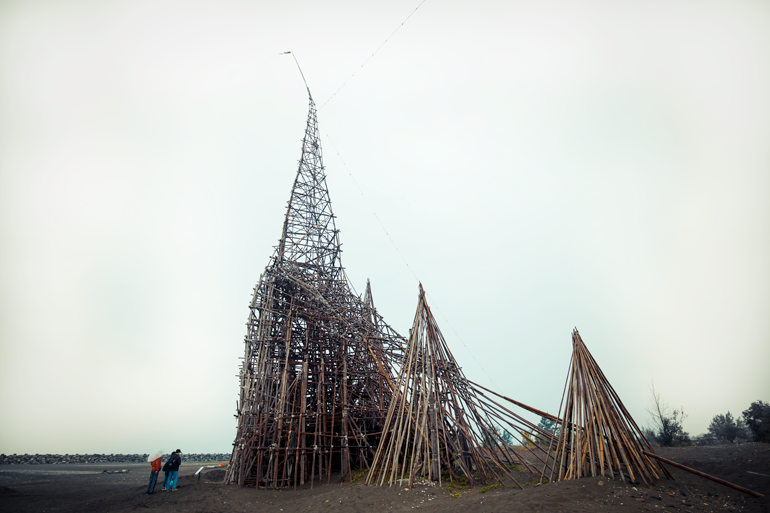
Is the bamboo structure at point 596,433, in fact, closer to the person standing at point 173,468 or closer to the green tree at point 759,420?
the person standing at point 173,468

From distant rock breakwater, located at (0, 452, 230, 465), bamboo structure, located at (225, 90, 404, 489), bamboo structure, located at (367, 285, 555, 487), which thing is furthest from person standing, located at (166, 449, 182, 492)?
distant rock breakwater, located at (0, 452, 230, 465)

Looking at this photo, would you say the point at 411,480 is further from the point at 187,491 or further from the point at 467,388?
the point at 187,491

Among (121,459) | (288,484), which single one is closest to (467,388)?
(288,484)

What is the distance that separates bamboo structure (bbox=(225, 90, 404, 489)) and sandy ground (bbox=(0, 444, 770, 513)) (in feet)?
5.24

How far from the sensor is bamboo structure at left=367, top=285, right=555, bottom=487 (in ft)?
42.2

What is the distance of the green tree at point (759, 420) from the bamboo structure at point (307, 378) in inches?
997

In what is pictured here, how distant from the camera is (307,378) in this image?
19.9 metres

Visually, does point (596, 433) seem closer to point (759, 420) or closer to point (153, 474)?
point (153, 474)

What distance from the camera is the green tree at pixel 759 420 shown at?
24.5 m

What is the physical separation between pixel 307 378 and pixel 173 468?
22.2ft

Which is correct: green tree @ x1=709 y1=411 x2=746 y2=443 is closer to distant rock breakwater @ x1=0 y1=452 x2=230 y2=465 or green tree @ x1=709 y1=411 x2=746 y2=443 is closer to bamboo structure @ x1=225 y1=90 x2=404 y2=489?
bamboo structure @ x1=225 y1=90 x2=404 y2=489

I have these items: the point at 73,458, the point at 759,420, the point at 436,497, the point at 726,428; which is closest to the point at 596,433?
the point at 436,497

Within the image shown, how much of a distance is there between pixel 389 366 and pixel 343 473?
16.6ft

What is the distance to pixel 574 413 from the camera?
1145 cm
